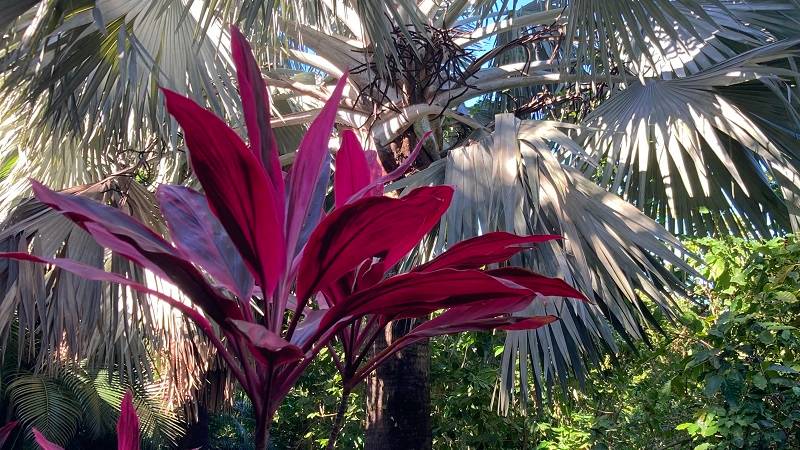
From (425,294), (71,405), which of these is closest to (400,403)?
(425,294)

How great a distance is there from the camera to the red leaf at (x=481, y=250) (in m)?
0.75

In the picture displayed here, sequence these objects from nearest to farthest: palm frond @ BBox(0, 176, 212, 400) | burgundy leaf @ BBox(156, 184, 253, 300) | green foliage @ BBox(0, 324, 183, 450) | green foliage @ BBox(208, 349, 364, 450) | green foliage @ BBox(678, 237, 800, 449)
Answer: burgundy leaf @ BBox(156, 184, 253, 300) → palm frond @ BBox(0, 176, 212, 400) → green foliage @ BBox(678, 237, 800, 449) → green foliage @ BBox(208, 349, 364, 450) → green foliage @ BBox(0, 324, 183, 450)

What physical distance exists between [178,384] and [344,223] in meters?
3.36

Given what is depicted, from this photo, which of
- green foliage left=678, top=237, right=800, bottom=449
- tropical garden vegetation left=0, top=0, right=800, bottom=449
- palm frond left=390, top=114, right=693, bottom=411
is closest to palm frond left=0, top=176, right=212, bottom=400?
tropical garden vegetation left=0, top=0, right=800, bottom=449

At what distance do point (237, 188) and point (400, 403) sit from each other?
2.84m

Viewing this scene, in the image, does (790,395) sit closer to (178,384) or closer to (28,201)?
(178,384)

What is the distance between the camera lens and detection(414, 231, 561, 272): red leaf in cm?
75

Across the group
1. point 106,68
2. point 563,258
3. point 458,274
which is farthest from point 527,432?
point 458,274

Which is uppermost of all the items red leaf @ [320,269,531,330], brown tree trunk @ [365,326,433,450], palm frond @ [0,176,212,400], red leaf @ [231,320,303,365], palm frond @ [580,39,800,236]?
palm frond @ [580,39,800,236]

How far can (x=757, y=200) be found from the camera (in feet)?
12.6

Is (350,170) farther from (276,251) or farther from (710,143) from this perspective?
(710,143)

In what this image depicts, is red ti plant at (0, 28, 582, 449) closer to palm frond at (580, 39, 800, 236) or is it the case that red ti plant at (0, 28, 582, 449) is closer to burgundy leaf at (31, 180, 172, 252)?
burgundy leaf at (31, 180, 172, 252)

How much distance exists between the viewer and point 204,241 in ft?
2.43

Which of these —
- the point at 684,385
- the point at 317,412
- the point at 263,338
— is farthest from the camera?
the point at 317,412
